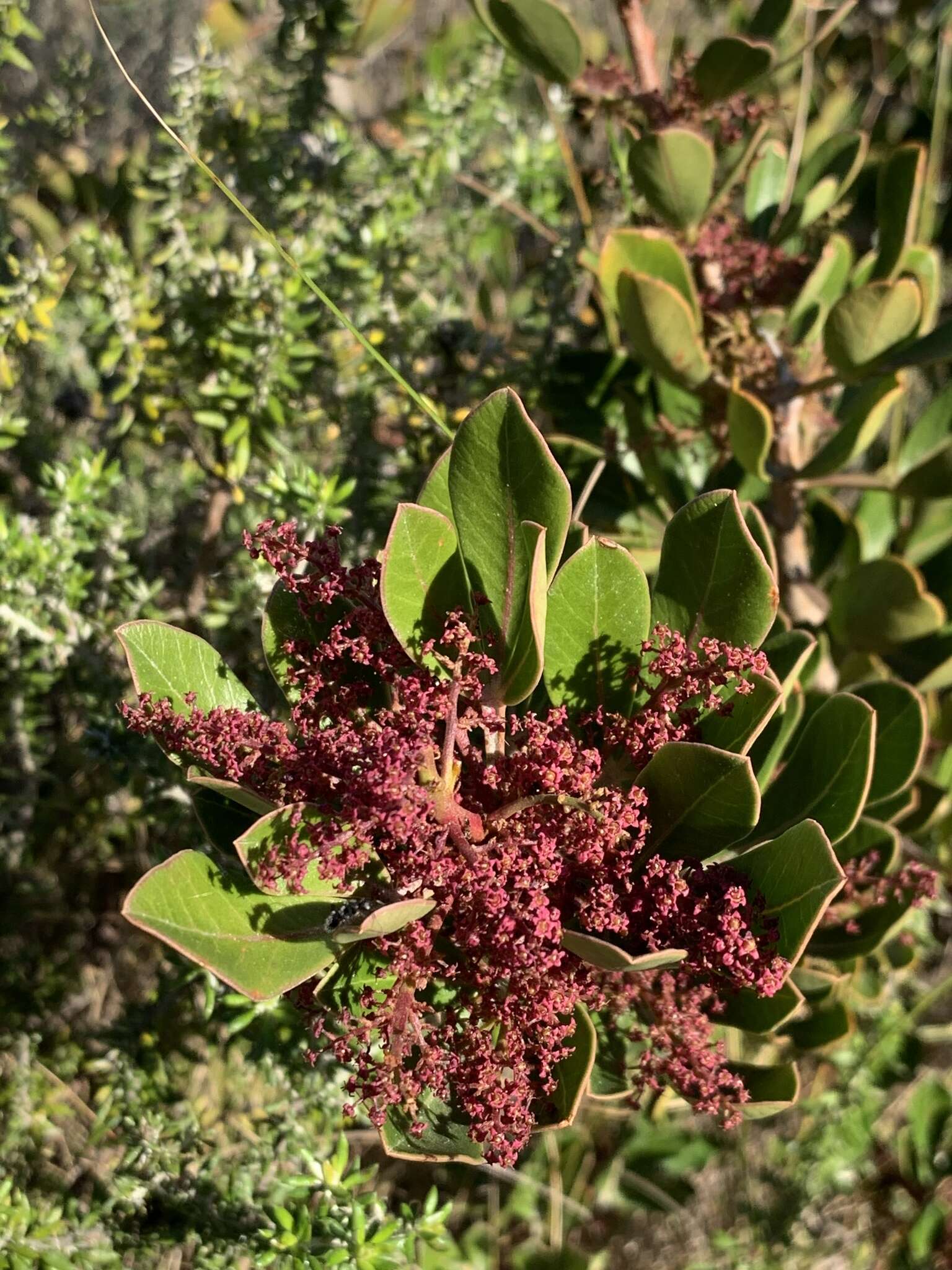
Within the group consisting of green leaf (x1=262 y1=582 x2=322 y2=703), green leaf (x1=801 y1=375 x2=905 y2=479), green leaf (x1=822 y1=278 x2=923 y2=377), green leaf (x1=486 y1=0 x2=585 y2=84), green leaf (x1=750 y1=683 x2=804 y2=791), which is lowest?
green leaf (x1=750 y1=683 x2=804 y2=791)

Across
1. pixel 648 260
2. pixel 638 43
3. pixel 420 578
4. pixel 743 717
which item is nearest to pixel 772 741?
pixel 743 717

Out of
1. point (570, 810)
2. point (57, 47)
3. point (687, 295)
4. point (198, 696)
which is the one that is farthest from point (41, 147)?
point (570, 810)

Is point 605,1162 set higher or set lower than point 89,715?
lower

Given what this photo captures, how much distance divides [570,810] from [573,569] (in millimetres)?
231

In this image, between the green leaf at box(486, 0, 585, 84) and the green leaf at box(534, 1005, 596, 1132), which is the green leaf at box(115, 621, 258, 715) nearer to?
the green leaf at box(534, 1005, 596, 1132)

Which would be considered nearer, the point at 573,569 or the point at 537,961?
the point at 537,961

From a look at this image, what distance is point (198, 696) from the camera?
3.41 feet

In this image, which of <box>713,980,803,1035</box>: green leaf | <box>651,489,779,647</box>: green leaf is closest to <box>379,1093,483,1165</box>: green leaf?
<box>713,980,803,1035</box>: green leaf

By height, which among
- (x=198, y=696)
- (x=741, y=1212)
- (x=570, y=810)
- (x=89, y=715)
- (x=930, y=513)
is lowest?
(x=741, y=1212)

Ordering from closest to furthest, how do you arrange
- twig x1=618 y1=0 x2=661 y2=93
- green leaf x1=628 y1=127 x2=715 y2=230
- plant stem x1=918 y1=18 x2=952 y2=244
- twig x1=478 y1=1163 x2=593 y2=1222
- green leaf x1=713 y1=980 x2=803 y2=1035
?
green leaf x1=713 y1=980 x2=803 y2=1035, green leaf x1=628 y1=127 x2=715 y2=230, twig x1=618 y1=0 x2=661 y2=93, twig x1=478 y1=1163 x2=593 y2=1222, plant stem x1=918 y1=18 x2=952 y2=244

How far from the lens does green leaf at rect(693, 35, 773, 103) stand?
148 cm

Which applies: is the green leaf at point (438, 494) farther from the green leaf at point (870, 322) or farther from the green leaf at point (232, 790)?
the green leaf at point (870, 322)

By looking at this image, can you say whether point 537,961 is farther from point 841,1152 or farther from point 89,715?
point 841,1152

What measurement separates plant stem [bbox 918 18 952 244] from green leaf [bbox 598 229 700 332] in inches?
29.0
